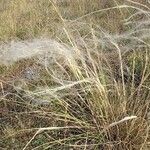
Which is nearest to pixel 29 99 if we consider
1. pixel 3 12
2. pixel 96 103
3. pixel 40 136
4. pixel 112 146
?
pixel 40 136

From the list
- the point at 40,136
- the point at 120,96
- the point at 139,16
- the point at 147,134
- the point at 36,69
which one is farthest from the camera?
the point at 139,16

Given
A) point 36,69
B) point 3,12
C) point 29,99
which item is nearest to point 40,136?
point 29,99

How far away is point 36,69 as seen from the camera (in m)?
4.93

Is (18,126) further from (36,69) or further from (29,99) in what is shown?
(36,69)

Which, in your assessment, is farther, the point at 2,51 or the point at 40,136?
the point at 2,51

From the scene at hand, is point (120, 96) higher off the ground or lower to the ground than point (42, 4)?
higher

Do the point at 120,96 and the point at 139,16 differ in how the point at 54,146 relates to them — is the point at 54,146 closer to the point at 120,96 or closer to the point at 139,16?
the point at 120,96

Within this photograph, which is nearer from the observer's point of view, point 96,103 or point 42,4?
point 96,103

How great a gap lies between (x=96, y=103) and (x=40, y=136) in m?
0.58

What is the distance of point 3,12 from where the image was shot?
727 cm

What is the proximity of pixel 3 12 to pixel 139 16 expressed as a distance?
93.5 inches

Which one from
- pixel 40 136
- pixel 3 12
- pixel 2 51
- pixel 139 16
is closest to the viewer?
pixel 40 136

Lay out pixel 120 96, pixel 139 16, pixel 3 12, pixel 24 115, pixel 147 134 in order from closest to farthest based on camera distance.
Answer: pixel 147 134 → pixel 120 96 → pixel 24 115 → pixel 139 16 → pixel 3 12

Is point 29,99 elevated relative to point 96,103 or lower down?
lower down
